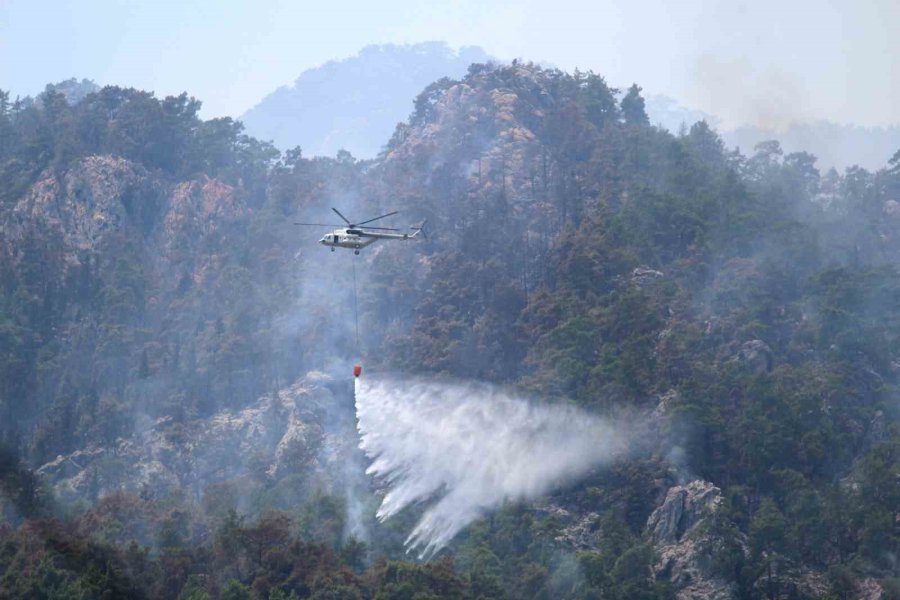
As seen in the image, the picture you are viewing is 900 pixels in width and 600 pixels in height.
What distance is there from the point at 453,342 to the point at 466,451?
42.4 feet

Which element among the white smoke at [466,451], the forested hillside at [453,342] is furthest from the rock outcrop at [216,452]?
the white smoke at [466,451]

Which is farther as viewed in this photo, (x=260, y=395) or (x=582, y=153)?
(x=582, y=153)

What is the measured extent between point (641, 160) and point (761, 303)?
938 inches

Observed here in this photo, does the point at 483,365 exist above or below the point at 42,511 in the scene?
above

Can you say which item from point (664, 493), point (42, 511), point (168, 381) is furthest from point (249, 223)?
point (664, 493)

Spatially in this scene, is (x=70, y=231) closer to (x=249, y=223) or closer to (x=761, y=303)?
(x=249, y=223)

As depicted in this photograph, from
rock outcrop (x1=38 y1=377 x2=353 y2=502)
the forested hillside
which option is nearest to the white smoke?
the forested hillside

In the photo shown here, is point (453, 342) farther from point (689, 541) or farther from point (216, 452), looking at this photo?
point (689, 541)

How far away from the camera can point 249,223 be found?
118 metres

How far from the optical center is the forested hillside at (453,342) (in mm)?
75938

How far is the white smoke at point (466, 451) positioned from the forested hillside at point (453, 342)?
4.48ft

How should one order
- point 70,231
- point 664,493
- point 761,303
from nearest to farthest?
point 664,493
point 761,303
point 70,231

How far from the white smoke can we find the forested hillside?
4.48 feet

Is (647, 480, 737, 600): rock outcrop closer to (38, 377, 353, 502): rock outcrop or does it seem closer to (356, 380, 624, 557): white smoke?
(356, 380, 624, 557): white smoke
